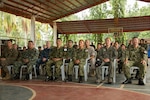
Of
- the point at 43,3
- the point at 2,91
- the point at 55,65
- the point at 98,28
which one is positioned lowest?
the point at 2,91

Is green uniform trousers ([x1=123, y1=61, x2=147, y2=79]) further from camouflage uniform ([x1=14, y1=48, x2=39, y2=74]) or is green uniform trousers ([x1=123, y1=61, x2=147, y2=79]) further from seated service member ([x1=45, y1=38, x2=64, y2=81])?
camouflage uniform ([x1=14, y1=48, x2=39, y2=74])

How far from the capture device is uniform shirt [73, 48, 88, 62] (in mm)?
6840

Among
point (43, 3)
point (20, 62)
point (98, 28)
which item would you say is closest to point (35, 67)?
point (20, 62)

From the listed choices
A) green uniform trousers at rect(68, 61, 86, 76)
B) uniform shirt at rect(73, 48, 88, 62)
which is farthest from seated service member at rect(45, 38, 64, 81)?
uniform shirt at rect(73, 48, 88, 62)

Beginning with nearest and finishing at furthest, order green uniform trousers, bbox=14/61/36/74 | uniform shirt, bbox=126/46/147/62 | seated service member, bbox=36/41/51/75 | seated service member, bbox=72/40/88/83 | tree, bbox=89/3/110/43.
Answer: uniform shirt, bbox=126/46/147/62
seated service member, bbox=72/40/88/83
green uniform trousers, bbox=14/61/36/74
seated service member, bbox=36/41/51/75
tree, bbox=89/3/110/43

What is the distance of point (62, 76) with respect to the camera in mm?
6938

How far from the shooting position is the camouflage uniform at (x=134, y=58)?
609 cm

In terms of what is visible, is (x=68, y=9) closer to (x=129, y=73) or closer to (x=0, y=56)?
(x=0, y=56)

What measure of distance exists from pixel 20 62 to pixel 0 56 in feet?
3.07

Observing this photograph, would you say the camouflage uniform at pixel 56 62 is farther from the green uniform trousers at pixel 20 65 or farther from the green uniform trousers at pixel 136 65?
the green uniform trousers at pixel 136 65

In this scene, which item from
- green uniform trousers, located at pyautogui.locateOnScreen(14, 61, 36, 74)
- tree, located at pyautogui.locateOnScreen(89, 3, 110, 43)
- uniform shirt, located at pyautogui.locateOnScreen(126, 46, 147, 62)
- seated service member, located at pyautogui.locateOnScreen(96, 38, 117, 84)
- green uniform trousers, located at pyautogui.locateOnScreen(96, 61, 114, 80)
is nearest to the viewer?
uniform shirt, located at pyautogui.locateOnScreen(126, 46, 147, 62)

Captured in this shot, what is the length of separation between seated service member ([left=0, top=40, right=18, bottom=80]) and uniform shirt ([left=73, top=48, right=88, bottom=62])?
221 centimetres

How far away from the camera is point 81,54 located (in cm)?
686

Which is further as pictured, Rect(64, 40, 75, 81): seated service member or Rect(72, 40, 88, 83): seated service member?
Rect(64, 40, 75, 81): seated service member
